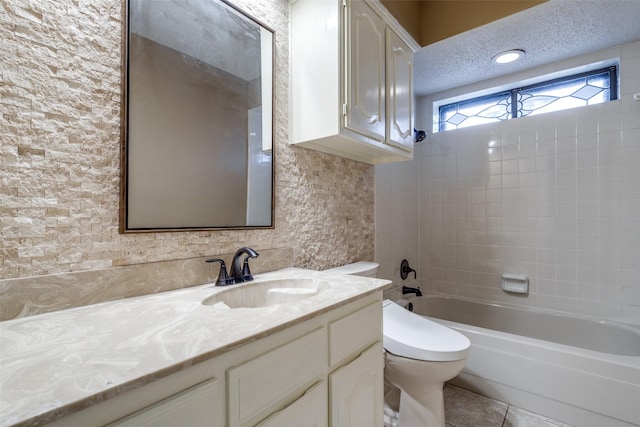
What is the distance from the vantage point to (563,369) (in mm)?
1531

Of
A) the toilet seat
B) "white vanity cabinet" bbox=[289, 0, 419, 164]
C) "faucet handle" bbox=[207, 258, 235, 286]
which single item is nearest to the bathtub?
the toilet seat

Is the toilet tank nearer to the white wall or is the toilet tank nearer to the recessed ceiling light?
the white wall

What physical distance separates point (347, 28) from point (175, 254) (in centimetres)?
123

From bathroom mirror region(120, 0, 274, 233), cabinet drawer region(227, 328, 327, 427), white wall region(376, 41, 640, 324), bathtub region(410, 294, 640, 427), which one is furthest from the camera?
white wall region(376, 41, 640, 324)

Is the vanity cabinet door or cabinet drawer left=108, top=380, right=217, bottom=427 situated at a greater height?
cabinet drawer left=108, top=380, right=217, bottom=427

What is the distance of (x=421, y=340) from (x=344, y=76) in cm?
129

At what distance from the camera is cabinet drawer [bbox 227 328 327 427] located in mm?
591

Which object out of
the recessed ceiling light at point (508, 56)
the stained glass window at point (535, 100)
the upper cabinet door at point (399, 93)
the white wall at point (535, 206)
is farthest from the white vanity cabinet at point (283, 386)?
the stained glass window at point (535, 100)

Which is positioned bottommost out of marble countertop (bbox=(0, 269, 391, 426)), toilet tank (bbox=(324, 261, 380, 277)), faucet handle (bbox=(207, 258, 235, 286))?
toilet tank (bbox=(324, 261, 380, 277))

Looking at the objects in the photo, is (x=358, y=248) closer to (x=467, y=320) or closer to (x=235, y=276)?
(x=235, y=276)

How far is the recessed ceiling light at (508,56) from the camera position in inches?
80.2

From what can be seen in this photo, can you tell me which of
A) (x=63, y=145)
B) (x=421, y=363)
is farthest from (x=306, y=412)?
(x=63, y=145)

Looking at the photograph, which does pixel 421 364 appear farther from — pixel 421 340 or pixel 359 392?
pixel 359 392

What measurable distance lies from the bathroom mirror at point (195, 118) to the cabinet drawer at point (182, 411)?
62 centimetres
